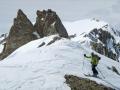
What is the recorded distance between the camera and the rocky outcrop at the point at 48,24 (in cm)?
10919

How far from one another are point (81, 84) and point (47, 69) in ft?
19.8

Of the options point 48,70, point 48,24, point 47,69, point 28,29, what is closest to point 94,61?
point 48,70

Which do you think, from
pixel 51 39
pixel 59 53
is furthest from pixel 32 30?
pixel 59 53

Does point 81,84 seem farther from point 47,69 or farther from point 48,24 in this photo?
point 48,24

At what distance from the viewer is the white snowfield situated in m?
41.1

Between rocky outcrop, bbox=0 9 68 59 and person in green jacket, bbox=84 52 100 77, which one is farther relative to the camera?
rocky outcrop, bbox=0 9 68 59

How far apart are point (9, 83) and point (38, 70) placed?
538 centimetres

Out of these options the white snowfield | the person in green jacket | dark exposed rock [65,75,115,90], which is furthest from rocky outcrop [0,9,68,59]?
dark exposed rock [65,75,115,90]

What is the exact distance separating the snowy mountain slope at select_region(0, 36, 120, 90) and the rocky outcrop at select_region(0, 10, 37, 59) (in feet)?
172

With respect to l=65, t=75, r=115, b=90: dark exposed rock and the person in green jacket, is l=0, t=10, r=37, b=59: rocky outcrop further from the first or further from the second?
l=65, t=75, r=115, b=90: dark exposed rock

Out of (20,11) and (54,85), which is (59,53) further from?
(20,11)

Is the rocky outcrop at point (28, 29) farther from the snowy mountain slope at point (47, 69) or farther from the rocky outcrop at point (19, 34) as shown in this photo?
the snowy mountain slope at point (47, 69)

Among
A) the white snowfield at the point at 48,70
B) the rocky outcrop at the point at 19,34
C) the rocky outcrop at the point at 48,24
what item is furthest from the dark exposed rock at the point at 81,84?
the rocky outcrop at the point at 19,34

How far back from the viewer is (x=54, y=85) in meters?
40.7
